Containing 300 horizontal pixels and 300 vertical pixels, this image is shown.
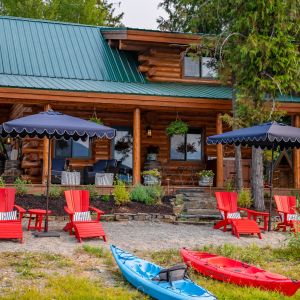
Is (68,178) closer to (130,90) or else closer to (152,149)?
(130,90)

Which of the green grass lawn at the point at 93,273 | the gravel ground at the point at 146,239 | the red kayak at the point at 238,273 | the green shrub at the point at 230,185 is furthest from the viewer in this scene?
the green shrub at the point at 230,185

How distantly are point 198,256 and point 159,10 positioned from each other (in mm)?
27061

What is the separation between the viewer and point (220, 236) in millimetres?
10609

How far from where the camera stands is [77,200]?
10336mm

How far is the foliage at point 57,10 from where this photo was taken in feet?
101

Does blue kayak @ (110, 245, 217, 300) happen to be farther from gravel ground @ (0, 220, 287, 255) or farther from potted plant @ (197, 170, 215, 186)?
potted plant @ (197, 170, 215, 186)

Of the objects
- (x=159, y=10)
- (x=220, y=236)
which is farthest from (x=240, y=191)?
(x=159, y=10)

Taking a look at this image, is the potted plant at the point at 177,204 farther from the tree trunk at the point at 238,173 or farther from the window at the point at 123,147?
the window at the point at 123,147

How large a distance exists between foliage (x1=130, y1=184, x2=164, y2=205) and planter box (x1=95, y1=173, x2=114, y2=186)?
1.22 meters

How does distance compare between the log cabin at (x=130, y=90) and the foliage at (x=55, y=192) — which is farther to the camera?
the log cabin at (x=130, y=90)

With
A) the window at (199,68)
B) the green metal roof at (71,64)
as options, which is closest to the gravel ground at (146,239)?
the green metal roof at (71,64)

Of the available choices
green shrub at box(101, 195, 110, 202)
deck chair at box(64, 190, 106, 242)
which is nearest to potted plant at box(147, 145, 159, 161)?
green shrub at box(101, 195, 110, 202)

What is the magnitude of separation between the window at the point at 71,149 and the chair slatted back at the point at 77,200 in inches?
280

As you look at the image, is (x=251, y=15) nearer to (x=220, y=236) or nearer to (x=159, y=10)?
(x=220, y=236)
